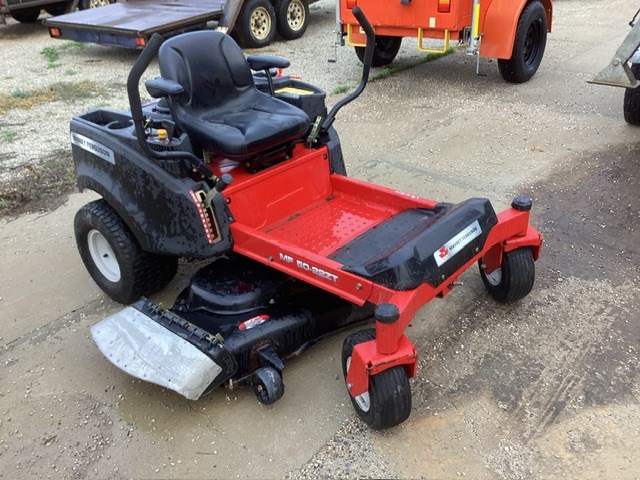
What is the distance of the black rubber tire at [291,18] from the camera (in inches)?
346

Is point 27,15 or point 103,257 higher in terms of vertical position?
point 27,15

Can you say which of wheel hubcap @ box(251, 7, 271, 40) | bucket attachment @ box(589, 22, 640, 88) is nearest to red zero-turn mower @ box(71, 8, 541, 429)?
bucket attachment @ box(589, 22, 640, 88)

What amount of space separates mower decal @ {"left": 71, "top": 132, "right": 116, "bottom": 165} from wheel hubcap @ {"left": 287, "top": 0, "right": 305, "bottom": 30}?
6.41 metres

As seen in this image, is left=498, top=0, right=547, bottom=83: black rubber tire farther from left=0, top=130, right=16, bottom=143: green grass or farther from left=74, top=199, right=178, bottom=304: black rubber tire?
left=0, top=130, right=16, bottom=143: green grass

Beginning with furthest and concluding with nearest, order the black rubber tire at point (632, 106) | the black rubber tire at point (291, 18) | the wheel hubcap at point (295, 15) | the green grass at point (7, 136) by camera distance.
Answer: the wheel hubcap at point (295, 15), the black rubber tire at point (291, 18), the green grass at point (7, 136), the black rubber tire at point (632, 106)

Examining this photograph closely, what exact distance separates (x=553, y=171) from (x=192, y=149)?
2953 millimetres

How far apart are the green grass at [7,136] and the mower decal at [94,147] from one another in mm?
2883

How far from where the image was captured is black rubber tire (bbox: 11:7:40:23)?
10734 millimetres

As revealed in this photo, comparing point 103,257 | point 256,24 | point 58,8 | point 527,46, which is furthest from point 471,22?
point 58,8

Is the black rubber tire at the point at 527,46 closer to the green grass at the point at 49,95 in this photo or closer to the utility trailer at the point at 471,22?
the utility trailer at the point at 471,22

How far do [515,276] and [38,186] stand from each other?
3.59 meters

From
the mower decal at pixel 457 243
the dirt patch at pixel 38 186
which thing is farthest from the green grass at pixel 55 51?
the mower decal at pixel 457 243

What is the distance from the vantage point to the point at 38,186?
4.66m

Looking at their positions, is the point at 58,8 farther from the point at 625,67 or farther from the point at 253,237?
the point at 253,237
